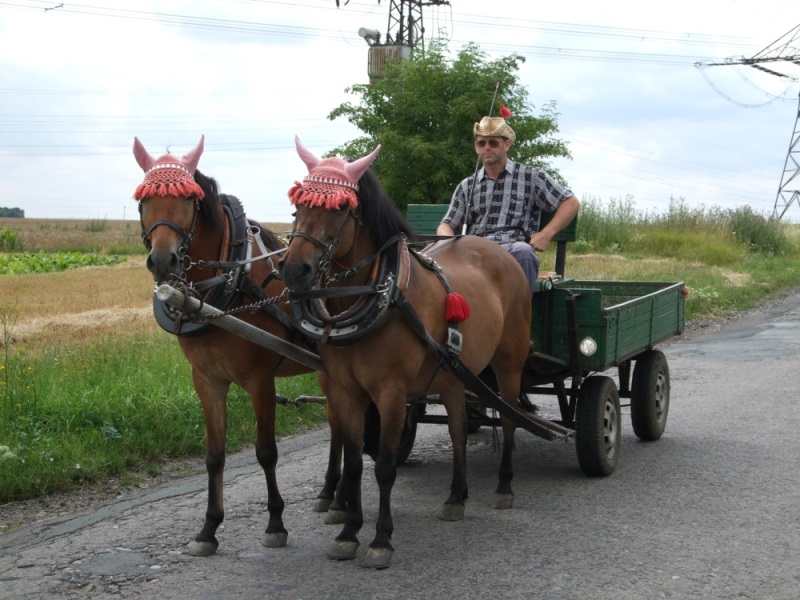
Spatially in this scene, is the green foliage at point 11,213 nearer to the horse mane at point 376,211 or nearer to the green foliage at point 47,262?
the green foliage at point 47,262

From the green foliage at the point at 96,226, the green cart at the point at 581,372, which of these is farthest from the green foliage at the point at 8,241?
the green cart at the point at 581,372

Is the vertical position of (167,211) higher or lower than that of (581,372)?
higher

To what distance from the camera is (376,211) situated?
482 cm

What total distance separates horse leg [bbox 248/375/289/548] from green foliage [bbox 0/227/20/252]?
36348 millimetres

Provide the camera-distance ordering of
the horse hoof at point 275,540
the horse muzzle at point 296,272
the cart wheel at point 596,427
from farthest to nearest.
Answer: the cart wheel at point 596,427 < the horse hoof at point 275,540 < the horse muzzle at point 296,272

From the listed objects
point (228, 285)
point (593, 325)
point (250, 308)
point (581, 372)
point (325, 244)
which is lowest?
point (581, 372)

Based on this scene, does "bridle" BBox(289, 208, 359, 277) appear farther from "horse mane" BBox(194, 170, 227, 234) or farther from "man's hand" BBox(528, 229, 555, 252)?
"man's hand" BBox(528, 229, 555, 252)

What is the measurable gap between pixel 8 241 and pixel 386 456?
3792cm

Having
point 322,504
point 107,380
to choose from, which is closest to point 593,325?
point 322,504

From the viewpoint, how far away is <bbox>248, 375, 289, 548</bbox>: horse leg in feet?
16.9

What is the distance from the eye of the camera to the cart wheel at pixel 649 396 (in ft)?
24.4

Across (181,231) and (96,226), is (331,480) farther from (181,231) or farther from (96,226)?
(96,226)

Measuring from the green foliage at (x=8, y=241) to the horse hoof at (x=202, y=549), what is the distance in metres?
36.5

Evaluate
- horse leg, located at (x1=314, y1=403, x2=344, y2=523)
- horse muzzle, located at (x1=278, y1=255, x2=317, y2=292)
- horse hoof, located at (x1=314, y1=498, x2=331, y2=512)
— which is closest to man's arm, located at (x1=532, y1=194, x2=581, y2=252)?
horse leg, located at (x1=314, y1=403, x2=344, y2=523)
